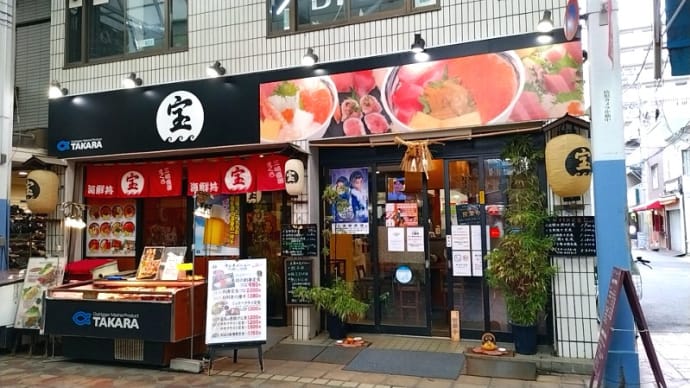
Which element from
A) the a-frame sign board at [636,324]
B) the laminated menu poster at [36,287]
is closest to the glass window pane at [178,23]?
the laminated menu poster at [36,287]

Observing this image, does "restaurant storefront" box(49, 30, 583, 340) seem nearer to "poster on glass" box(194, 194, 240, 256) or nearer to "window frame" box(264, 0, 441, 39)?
"poster on glass" box(194, 194, 240, 256)

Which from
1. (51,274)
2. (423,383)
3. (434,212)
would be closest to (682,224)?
(434,212)

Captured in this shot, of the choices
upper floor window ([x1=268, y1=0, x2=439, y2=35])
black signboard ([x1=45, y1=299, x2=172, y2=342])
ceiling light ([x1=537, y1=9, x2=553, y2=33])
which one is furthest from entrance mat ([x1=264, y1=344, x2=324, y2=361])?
ceiling light ([x1=537, y1=9, x2=553, y2=33])

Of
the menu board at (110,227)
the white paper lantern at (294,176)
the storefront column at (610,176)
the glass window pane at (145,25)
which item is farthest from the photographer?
the menu board at (110,227)

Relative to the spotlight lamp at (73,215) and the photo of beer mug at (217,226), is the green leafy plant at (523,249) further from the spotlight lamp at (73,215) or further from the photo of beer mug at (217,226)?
the spotlight lamp at (73,215)

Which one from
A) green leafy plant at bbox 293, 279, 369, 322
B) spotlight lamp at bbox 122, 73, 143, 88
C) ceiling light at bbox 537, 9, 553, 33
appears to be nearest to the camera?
ceiling light at bbox 537, 9, 553, 33

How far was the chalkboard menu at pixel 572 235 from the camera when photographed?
6309mm

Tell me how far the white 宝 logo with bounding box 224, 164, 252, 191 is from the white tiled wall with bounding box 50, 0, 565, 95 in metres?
1.61

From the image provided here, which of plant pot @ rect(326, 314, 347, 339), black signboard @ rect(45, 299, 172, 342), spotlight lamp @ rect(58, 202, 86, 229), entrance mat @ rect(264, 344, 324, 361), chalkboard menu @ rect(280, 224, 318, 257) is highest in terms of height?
spotlight lamp @ rect(58, 202, 86, 229)

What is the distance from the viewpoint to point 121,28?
9.30 meters

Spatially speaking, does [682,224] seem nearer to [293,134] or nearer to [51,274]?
Result: [293,134]

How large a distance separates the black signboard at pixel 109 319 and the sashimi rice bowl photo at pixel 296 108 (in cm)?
306

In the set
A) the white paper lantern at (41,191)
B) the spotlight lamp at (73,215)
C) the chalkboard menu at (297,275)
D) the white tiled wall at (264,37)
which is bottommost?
the chalkboard menu at (297,275)

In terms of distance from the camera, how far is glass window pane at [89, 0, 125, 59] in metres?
9.30
